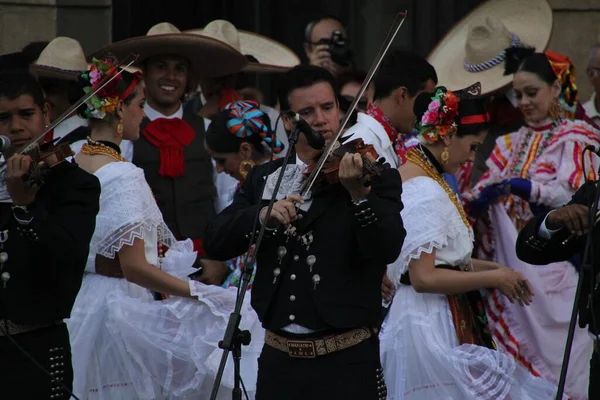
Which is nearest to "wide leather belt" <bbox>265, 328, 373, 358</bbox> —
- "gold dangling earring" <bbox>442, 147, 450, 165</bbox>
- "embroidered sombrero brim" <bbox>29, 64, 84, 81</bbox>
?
"gold dangling earring" <bbox>442, 147, 450, 165</bbox>

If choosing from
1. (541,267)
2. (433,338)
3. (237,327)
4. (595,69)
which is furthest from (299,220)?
(595,69)

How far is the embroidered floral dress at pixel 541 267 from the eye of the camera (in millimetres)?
7371

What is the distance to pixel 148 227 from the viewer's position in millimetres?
6184

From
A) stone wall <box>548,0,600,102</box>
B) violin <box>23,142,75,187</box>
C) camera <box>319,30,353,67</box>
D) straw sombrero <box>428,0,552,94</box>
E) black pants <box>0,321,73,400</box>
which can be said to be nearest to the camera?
violin <box>23,142,75,187</box>

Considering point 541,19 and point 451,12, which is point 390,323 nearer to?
point 541,19

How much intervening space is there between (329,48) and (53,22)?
6.90 feet

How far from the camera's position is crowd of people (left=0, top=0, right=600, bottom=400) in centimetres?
481

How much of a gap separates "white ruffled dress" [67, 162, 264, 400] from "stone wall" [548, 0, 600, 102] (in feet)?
13.5

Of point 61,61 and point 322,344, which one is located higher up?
point 61,61

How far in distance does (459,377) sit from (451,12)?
4.88 meters

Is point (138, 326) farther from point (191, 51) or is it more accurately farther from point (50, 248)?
point (191, 51)

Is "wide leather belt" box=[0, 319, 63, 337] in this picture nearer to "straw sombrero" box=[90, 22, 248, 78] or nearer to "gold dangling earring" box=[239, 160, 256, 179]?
"gold dangling earring" box=[239, 160, 256, 179]

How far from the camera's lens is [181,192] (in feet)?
25.1

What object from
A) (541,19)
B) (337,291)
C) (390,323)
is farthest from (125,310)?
(541,19)
